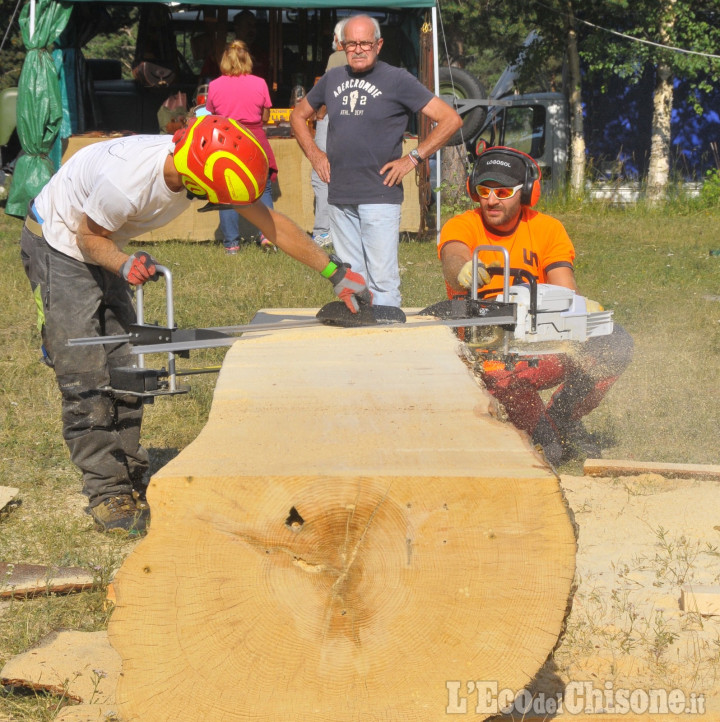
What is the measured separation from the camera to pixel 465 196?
12.9 meters

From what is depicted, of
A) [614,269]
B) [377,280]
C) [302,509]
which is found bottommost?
[614,269]

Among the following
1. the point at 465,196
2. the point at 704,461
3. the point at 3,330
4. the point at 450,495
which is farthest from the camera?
the point at 465,196

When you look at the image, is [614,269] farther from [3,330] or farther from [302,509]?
[302,509]

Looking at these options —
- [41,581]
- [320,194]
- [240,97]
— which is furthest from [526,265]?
[240,97]

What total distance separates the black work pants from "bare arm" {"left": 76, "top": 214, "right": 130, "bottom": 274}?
244 mm

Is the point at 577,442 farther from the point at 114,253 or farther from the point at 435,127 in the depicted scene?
the point at 114,253

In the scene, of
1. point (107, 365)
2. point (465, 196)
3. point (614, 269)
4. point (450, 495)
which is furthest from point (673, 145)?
point (450, 495)

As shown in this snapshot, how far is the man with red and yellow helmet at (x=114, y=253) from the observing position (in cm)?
373

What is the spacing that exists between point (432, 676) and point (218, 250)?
889 cm

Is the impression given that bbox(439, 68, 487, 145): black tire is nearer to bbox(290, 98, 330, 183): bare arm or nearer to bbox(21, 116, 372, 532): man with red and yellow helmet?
bbox(290, 98, 330, 183): bare arm

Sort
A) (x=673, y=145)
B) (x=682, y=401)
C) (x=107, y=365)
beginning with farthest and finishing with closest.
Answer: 1. (x=673, y=145)
2. (x=682, y=401)
3. (x=107, y=365)

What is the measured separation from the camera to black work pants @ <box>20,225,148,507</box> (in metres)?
4.25

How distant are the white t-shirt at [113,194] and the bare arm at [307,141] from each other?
2.49 metres

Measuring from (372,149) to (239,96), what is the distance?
400cm
